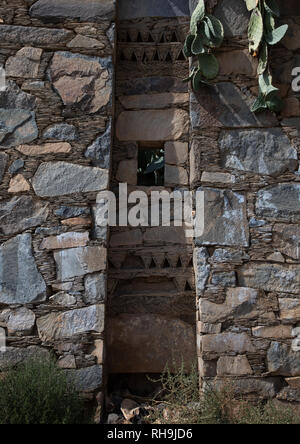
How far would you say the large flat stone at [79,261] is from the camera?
365 centimetres

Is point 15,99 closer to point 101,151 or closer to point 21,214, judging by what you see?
point 101,151

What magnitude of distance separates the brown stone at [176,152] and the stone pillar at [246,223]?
143 millimetres

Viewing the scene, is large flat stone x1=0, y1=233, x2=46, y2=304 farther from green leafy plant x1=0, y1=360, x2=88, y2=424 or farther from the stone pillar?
the stone pillar

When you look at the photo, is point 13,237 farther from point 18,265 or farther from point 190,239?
point 190,239

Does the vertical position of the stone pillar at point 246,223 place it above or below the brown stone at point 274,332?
above

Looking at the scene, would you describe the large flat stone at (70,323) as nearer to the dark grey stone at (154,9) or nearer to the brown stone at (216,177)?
the brown stone at (216,177)

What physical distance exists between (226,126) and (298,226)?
0.97m

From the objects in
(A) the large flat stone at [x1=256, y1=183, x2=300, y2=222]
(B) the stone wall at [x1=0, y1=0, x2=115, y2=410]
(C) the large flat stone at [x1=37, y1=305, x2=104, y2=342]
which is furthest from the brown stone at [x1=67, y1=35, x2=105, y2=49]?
(C) the large flat stone at [x1=37, y1=305, x2=104, y2=342]

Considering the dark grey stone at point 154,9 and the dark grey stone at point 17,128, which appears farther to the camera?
the dark grey stone at point 154,9

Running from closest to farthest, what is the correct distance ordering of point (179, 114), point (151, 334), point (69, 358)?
point (69, 358) < point (151, 334) < point (179, 114)

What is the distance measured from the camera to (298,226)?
12.3 feet

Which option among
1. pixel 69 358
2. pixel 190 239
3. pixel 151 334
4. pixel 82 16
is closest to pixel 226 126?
pixel 190 239

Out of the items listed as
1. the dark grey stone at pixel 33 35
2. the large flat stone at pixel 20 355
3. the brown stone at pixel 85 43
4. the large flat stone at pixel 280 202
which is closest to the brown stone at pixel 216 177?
the large flat stone at pixel 280 202

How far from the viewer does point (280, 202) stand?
12.4 feet
